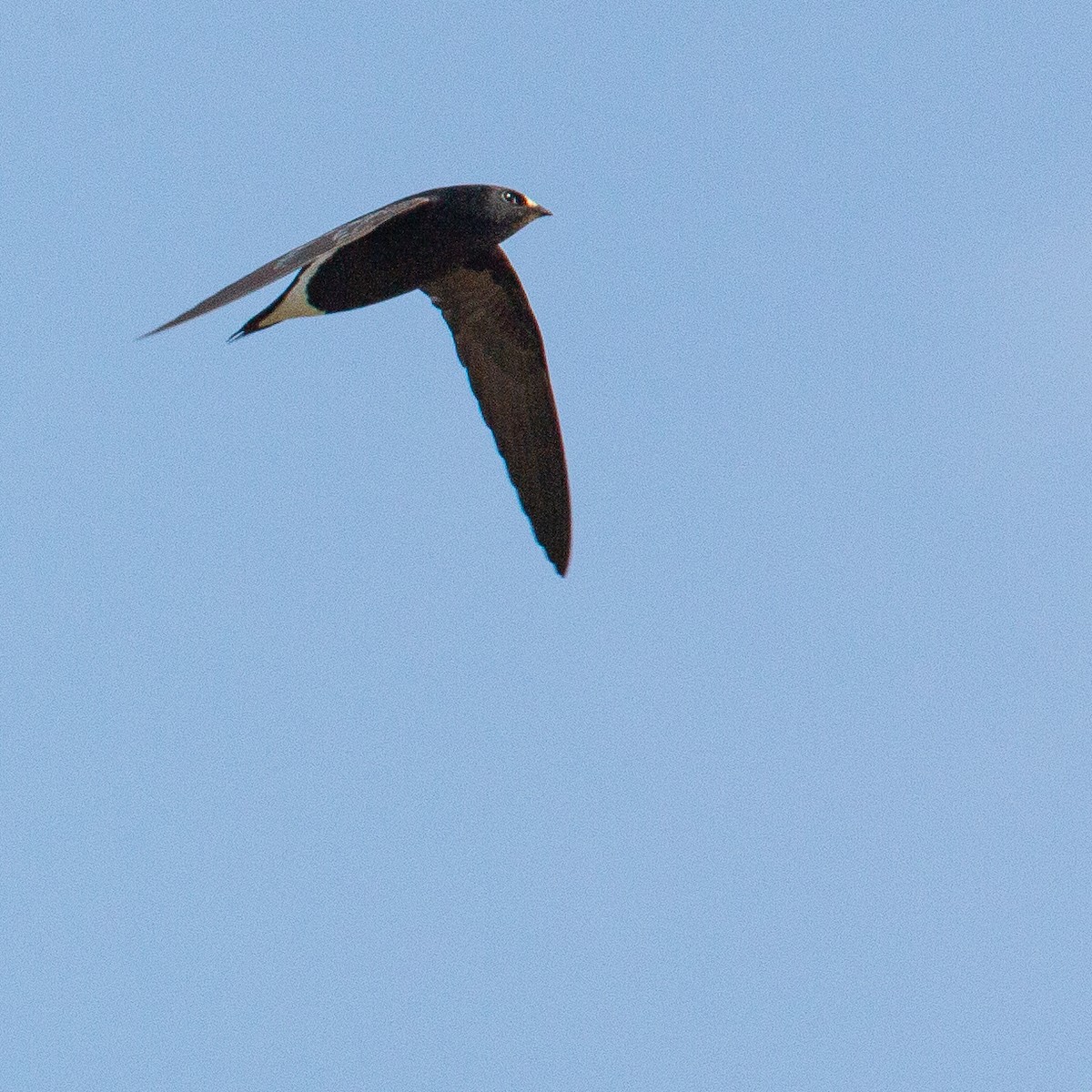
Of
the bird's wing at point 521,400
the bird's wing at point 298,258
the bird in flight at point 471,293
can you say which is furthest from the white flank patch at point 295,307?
the bird's wing at point 521,400

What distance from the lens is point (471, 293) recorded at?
1273 centimetres

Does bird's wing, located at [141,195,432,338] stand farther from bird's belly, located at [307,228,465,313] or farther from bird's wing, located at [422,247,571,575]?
bird's wing, located at [422,247,571,575]

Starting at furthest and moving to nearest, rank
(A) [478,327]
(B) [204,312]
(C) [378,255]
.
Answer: (A) [478,327] < (C) [378,255] < (B) [204,312]

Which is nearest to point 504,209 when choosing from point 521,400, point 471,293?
point 471,293

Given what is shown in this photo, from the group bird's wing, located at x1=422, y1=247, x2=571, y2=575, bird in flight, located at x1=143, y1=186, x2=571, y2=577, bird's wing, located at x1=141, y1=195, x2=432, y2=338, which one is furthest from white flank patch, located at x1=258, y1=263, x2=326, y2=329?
bird's wing, located at x1=422, y1=247, x2=571, y2=575

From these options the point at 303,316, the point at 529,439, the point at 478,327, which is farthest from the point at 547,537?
the point at 303,316

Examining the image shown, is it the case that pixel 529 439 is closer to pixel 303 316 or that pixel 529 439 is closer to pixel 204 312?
pixel 303 316

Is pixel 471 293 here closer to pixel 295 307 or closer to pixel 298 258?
pixel 295 307

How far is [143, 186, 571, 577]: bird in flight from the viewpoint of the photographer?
11312 mm

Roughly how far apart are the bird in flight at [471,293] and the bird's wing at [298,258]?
0.01 metres

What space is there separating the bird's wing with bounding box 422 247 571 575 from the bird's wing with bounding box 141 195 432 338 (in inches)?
61.2

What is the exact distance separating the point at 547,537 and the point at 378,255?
247 centimetres

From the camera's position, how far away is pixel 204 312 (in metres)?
9.09

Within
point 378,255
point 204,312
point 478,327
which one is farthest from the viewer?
point 478,327
